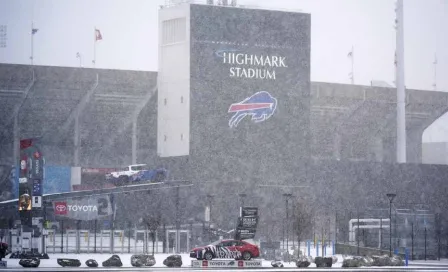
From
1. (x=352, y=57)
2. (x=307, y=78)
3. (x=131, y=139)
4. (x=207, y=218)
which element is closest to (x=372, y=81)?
(x=352, y=57)

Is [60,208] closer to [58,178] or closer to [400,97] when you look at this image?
[58,178]

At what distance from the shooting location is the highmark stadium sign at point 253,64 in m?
99.1

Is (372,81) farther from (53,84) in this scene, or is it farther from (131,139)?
(53,84)

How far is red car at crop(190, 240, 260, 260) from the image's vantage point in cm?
5644

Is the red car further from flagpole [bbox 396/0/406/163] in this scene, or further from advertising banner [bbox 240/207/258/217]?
flagpole [bbox 396/0/406/163]

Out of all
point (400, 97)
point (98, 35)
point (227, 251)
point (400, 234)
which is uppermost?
point (98, 35)

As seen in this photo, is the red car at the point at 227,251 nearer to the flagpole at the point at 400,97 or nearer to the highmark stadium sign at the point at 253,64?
the highmark stadium sign at the point at 253,64

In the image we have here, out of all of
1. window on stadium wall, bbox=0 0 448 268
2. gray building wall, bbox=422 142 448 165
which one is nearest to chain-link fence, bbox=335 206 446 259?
window on stadium wall, bbox=0 0 448 268

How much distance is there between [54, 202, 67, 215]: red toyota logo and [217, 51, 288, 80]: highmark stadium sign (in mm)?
24073

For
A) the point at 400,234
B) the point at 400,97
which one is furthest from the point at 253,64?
the point at 400,234

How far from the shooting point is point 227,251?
56.8 m

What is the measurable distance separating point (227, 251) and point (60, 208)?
3739 cm

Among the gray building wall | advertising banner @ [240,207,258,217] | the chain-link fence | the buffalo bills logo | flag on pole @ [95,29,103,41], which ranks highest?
flag on pole @ [95,29,103,41]

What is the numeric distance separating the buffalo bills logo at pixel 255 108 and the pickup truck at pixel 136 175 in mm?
11366
